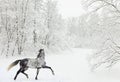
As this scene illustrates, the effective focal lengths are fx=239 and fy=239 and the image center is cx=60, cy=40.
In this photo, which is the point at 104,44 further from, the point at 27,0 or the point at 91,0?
the point at 27,0

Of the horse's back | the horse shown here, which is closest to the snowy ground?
the horse

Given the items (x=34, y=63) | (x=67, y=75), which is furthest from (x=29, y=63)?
(x=67, y=75)

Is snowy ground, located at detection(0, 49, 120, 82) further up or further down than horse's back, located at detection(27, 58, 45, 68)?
further down

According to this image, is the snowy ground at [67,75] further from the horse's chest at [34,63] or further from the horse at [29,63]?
the horse's chest at [34,63]

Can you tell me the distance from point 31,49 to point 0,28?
5.97 meters

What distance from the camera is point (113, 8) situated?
→ 18.6m

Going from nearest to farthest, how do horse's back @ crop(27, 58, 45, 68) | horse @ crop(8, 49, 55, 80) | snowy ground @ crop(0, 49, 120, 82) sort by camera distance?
horse @ crop(8, 49, 55, 80) < horse's back @ crop(27, 58, 45, 68) < snowy ground @ crop(0, 49, 120, 82)

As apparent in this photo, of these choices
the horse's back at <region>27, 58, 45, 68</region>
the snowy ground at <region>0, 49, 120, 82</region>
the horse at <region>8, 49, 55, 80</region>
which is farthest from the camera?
the snowy ground at <region>0, 49, 120, 82</region>

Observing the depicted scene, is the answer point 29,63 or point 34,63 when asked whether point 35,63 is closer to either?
point 34,63

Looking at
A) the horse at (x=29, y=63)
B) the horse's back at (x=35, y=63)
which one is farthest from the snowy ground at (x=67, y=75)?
the horse's back at (x=35, y=63)

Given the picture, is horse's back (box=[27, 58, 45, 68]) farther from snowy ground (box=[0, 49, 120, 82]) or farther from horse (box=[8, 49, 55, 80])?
snowy ground (box=[0, 49, 120, 82])

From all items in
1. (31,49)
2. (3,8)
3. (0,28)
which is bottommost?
(31,49)

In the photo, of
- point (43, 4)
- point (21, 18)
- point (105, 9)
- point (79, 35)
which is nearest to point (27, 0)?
point (21, 18)

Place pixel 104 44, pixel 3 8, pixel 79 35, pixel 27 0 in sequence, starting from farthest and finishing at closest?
1. pixel 79 35
2. pixel 27 0
3. pixel 3 8
4. pixel 104 44
